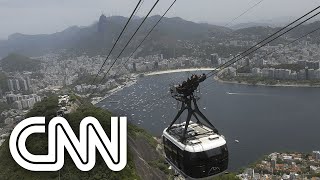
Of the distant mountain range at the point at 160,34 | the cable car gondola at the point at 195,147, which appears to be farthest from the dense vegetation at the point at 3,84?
the cable car gondola at the point at 195,147

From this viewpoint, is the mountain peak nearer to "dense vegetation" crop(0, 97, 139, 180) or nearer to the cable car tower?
"dense vegetation" crop(0, 97, 139, 180)

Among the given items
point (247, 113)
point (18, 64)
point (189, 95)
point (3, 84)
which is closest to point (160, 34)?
point (18, 64)

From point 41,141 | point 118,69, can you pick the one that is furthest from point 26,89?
point 41,141

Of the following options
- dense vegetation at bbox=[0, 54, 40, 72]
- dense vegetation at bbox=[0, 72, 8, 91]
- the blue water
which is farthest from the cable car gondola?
dense vegetation at bbox=[0, 54, 40, 72]

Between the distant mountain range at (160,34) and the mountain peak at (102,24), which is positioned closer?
the distant mountain range at (160,34)

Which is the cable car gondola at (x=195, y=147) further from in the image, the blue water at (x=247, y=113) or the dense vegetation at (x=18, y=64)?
the dense vegetation at (x=18, y=64)

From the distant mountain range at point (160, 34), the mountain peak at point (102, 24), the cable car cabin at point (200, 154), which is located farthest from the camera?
the mountain peak at point (102, 24)

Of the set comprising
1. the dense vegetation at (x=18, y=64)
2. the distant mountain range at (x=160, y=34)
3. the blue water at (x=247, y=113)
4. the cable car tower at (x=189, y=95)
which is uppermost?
the distant mountain range at (x=160, y=34)
